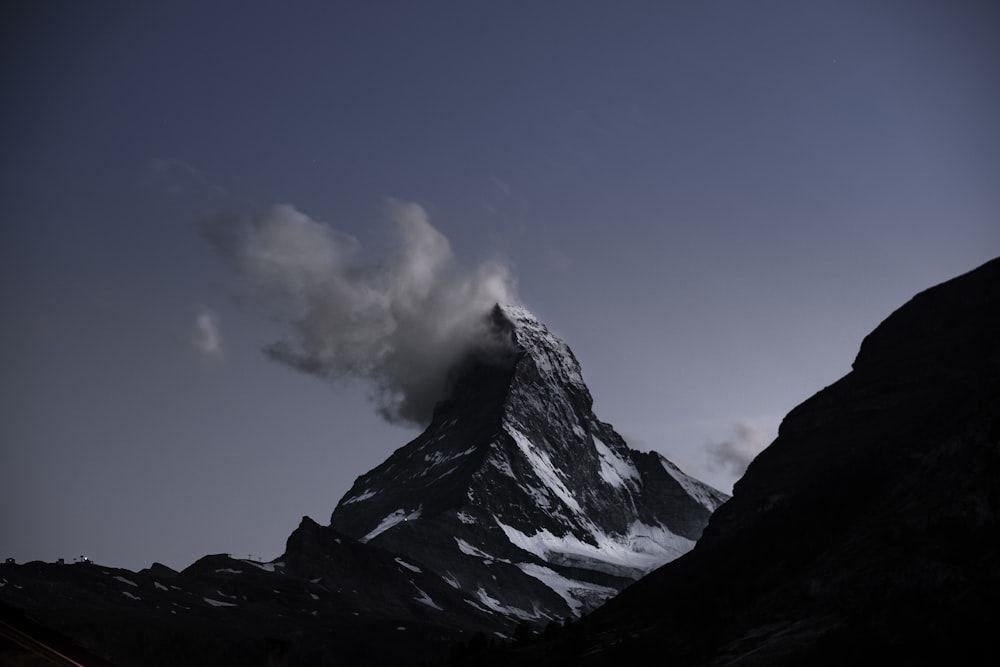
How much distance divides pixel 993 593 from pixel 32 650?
18648 centimetres

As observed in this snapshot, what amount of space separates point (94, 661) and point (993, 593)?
185 metres

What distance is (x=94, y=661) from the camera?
1497 inches

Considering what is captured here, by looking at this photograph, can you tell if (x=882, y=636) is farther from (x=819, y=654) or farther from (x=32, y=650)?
(x=32, y=650)

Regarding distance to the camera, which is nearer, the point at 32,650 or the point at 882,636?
the point at 32,650

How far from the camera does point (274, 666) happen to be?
149 feet

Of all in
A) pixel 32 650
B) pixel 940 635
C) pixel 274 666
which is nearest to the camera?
pixel 32 650

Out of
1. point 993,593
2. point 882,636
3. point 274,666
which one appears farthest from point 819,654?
point 274,666

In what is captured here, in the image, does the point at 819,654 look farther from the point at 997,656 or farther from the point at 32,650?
the point at 32,650

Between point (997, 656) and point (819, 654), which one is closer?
point (997, 656)

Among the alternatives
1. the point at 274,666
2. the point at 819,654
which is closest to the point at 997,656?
the point at 819,654

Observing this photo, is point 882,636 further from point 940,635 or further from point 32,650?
point 32,650

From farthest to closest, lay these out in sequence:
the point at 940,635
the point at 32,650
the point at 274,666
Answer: the point at 940,635 → the point at 274,666 → the point at 32,650

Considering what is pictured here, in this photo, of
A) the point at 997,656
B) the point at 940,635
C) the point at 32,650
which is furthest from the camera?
the point at 940,635

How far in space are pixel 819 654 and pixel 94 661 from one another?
178718 millimetres
